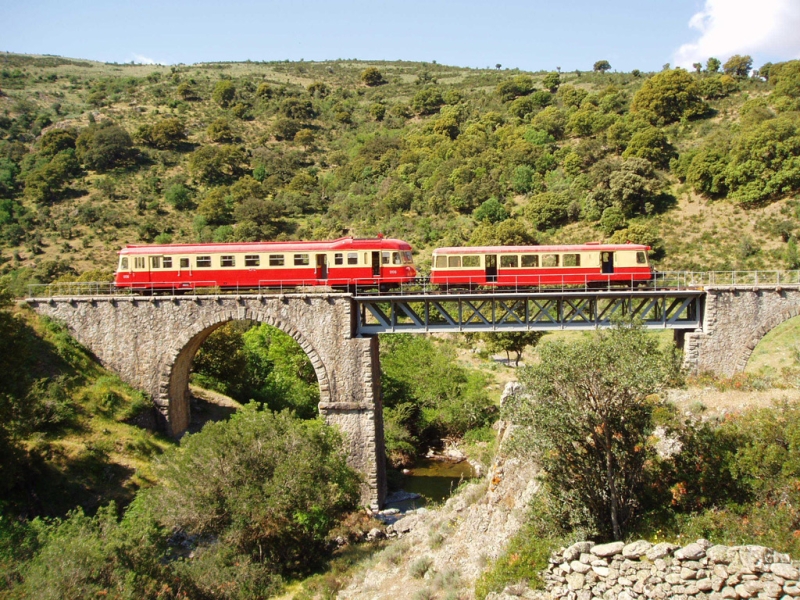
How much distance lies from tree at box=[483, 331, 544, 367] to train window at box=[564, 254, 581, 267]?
15138 mm

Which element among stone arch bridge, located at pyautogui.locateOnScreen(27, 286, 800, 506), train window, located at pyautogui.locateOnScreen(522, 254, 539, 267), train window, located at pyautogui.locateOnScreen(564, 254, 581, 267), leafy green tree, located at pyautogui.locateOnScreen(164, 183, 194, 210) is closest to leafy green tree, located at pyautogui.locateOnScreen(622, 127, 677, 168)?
stone arch bridge, located at pyautogui.locateOnScreen(27, 286, 800, 506)

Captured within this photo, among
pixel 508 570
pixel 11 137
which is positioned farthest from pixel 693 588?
pixel 11 137

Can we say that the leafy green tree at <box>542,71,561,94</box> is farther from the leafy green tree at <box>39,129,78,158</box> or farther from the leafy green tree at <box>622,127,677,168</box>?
the leafy green tree at <box>39,129,78,158</box>

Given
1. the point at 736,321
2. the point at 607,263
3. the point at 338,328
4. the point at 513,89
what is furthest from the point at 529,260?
the point at 513,89

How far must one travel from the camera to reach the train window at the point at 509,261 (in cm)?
2697

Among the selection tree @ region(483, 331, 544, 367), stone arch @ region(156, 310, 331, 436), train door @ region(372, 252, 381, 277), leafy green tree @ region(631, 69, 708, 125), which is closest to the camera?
stone arch @ region(156, 310, 331, 436)

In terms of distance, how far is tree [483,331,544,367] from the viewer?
1682 inches

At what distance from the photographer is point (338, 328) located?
25312 millimetres

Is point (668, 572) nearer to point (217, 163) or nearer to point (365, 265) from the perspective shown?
point (365, 265)

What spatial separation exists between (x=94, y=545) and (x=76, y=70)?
392 ft

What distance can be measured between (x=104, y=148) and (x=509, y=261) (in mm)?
62093

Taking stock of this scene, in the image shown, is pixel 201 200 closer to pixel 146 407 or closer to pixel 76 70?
pixel 146 407

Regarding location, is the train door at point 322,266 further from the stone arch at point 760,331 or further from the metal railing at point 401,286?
the stone arch at point 760,331

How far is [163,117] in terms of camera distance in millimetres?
86250
